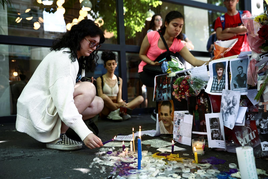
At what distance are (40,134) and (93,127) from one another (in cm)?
61

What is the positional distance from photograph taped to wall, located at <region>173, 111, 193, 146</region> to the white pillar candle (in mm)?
1041

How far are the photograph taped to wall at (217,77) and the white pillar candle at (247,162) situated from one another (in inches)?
32.6

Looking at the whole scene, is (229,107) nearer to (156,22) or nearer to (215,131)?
(215,131)

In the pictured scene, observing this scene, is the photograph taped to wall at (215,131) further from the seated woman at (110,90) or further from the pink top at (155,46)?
the seated woman at (110,90)

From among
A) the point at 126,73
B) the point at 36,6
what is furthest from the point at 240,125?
the point at 36,6

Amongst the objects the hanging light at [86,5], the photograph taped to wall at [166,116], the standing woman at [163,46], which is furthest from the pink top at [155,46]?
the hanging light at [86,5]

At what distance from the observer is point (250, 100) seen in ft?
5.73

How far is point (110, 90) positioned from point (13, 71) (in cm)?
174

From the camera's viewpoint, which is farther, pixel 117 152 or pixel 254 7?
pixel 254 7

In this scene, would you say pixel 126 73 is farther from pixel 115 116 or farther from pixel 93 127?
pixel 93 127

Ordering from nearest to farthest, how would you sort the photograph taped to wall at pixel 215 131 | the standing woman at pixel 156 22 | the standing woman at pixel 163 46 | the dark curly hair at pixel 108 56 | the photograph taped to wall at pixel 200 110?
the photograph taped to wall at pixel 215 131 → the photograph taped to wall at pixel 200 110 → the standing woman at pixel 163 46 → the dark curly hair at pixel 108 56 → the standing woman at pixel 156 22

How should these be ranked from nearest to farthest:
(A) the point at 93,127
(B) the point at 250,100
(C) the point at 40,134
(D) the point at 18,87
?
1. (B) the point at 250,100
2. (C) the point at 40,134
3. (A) the point at 93,127
4. (D) the point at 18,87

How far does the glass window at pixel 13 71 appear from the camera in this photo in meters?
4.12

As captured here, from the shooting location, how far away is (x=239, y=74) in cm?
184
